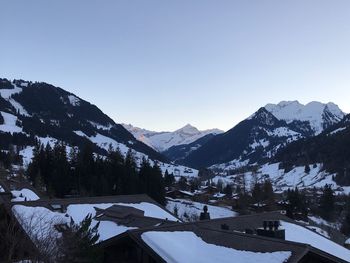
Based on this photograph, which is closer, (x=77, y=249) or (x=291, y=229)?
(x=77, y=249)

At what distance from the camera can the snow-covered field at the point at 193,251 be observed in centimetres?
2145

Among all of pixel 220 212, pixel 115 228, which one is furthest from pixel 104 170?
pixel 115 228

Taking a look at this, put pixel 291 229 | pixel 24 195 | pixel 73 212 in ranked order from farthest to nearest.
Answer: pixel 24 195 < pixel 73 212 < pixel 291 229

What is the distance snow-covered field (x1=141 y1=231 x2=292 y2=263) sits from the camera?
70.4ft

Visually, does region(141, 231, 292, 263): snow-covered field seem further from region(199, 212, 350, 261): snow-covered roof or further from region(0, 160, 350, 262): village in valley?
region(199, 212, 350, 261): snow-covered roof

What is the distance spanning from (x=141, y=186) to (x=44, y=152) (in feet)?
76.0

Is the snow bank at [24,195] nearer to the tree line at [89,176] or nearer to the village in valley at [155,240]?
the village in valley at [155,240]

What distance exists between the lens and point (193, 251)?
22844mm

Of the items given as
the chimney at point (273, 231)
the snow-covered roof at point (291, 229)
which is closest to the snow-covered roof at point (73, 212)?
the snow-covered roof at point (291, 229)

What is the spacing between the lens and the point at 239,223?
112 feet

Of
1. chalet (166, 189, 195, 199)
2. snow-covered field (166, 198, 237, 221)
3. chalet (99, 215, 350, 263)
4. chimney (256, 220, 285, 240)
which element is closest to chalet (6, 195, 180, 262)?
chalet (99, 215, 350, 263)

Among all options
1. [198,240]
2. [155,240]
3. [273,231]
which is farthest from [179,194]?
[155,240]

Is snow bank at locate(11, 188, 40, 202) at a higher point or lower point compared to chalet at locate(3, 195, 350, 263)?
higher

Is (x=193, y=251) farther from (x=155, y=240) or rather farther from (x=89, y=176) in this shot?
(x=89, y=176)
